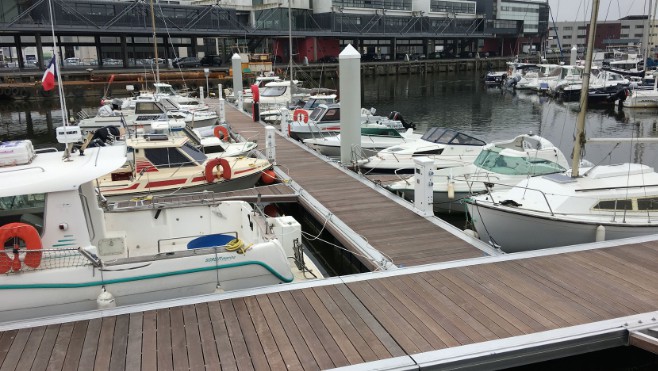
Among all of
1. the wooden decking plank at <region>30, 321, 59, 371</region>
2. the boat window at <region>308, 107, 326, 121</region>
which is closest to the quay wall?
the boat window at <region>308, 107, 326, 121</region>

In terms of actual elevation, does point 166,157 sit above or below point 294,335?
above

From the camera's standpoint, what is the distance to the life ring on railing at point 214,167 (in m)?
15.2

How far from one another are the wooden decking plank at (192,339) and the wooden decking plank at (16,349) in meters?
1.86

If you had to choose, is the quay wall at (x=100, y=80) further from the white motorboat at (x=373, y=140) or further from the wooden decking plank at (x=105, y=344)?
the wooden decking plank at (x=105, y=344)

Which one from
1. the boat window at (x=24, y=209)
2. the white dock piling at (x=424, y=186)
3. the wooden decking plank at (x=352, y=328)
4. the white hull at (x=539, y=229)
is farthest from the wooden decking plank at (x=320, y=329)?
the white hull at (x=539, y=229)

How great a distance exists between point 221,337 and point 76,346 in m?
1.68

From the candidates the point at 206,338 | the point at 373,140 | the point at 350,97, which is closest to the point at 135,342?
the point at 206,338

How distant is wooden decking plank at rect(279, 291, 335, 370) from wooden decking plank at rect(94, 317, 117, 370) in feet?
7.22

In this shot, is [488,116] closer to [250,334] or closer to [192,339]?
[250,334]

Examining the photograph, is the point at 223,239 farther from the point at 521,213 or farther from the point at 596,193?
the point at 596,193

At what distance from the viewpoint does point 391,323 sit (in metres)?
6.89

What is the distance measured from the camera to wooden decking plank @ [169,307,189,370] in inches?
236

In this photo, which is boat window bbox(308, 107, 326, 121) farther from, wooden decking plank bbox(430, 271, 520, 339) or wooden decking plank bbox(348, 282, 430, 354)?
wooden decking plank bbox(348, 282, 430, 354)

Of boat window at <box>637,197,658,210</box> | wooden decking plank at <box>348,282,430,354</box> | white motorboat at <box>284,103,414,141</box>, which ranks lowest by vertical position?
wooden decking plank at <box>348,282,430,354</box>
